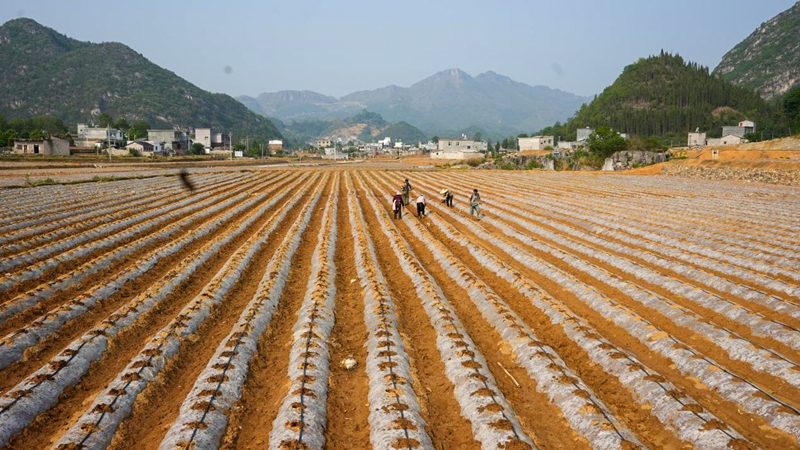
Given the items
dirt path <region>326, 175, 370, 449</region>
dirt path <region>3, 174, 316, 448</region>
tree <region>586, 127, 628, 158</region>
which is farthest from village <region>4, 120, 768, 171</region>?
dirt path <region>3, 174, 316, 448</region>

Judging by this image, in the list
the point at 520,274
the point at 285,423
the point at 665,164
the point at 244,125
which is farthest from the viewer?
the point at 244,125

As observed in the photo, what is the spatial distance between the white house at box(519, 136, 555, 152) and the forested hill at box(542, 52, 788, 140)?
15824 millimetres

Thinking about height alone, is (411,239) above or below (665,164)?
below

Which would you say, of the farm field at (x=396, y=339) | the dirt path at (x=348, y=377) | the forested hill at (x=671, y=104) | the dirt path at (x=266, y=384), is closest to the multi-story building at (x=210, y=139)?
the forested hill at (x=671, y=104)

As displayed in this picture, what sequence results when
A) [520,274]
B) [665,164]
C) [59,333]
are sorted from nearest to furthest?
[59,333], [520,274], [665,164]

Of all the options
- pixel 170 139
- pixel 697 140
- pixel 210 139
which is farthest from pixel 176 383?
pixel 210 139

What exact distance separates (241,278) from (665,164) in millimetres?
53746

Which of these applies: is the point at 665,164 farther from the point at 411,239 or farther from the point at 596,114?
the point at 596,114

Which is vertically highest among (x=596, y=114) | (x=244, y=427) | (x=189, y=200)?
(x=596, y=114)

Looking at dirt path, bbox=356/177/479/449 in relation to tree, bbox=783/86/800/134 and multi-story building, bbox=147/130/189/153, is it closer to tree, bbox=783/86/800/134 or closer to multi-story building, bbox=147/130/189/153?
multi-story building, bbox=147/130/189/153

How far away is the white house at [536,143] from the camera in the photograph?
419ft

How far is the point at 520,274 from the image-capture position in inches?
483

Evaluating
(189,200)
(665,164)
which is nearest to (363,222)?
(189,200)

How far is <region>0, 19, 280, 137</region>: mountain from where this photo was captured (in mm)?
143750
